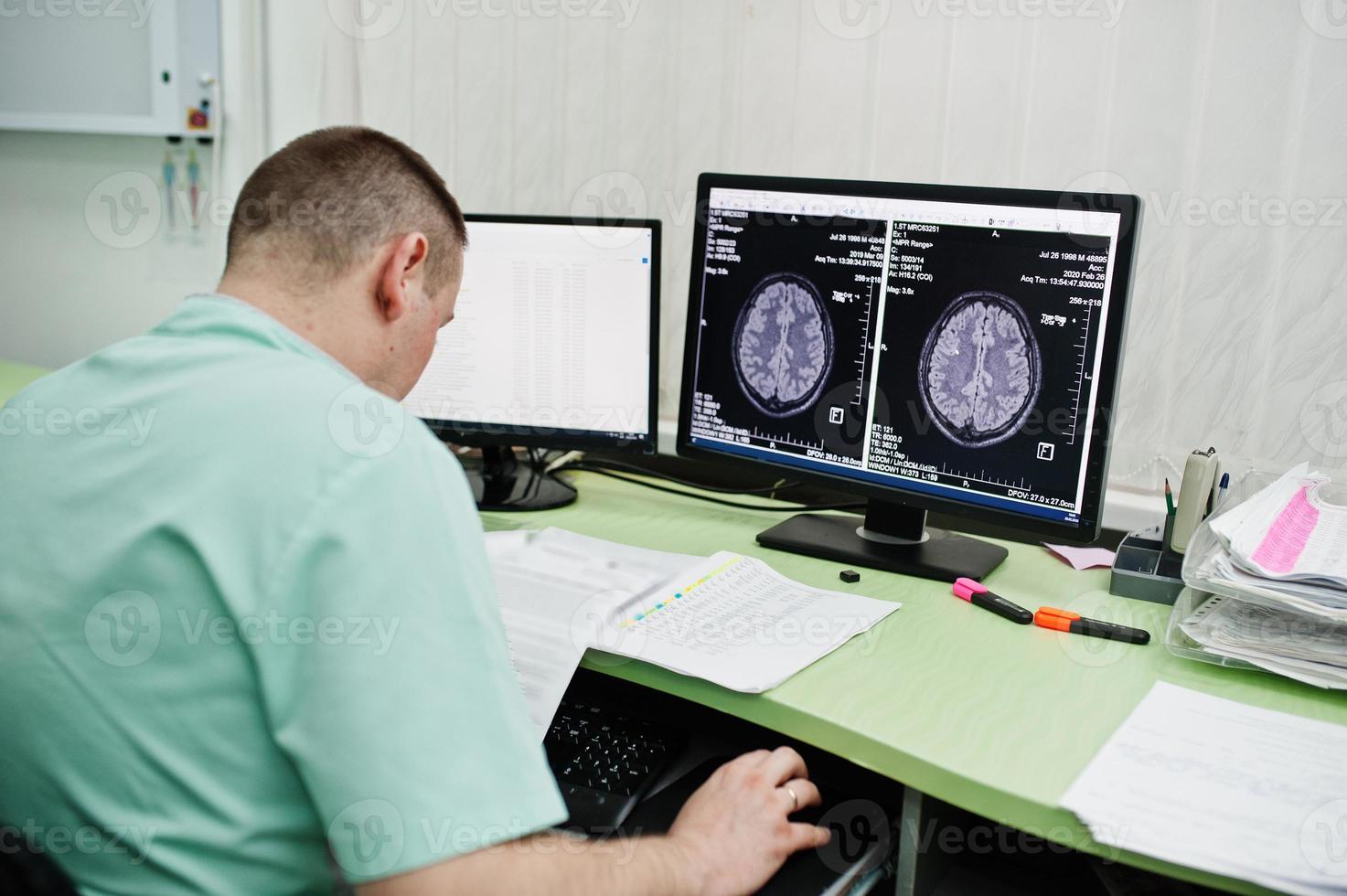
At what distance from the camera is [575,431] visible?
5.46 ft

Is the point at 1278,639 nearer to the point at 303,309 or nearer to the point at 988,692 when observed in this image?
the point at 988,692

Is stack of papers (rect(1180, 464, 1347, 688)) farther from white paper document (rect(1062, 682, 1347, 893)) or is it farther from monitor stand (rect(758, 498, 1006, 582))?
monitor stand (rect(758, 498, 1006, 582))

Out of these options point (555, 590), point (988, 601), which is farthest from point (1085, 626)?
point (555, 590)

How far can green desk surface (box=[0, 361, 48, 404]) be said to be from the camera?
2027mm

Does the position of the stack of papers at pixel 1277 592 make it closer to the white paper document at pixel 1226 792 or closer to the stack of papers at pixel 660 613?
the white paper document at pixel 1226 792

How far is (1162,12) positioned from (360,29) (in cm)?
145

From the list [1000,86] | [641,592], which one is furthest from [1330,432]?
[641,592]

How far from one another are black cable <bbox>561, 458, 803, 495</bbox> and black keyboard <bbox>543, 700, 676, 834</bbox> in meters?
0.62

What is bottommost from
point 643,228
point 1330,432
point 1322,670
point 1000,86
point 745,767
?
point 745,767

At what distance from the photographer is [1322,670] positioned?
3.52 feet

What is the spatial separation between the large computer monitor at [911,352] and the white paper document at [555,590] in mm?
232

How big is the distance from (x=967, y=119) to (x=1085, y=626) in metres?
0.81

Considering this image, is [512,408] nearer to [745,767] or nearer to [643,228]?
[643,228]

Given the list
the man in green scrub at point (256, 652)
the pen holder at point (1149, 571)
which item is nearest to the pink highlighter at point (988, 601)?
the pen holder at point (1149, 571)
